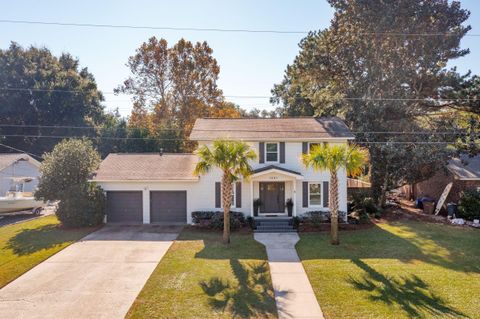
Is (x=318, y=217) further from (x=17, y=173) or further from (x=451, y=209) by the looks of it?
(x=17, y=173)

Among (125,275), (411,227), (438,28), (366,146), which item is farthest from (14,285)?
(438,28)

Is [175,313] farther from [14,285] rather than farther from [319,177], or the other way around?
[319,177]

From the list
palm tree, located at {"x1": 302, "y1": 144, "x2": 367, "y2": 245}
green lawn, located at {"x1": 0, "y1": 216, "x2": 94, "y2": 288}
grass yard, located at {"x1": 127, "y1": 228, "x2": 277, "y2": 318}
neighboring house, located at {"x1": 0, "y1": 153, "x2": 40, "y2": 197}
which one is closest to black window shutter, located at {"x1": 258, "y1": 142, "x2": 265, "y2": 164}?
palm tree, located at {"x1": 302, "y1": 144, "x2": 367, "y2": 245}

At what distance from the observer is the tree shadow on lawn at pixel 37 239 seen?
621 inches

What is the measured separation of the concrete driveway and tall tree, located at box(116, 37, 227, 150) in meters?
20.2

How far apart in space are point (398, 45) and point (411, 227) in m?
13.0

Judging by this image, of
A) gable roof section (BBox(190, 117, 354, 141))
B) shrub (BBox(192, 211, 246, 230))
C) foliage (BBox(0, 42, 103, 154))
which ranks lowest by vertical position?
shrub (BBox(192, 211, 246, 230))

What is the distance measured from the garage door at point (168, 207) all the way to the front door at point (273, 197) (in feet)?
16.4

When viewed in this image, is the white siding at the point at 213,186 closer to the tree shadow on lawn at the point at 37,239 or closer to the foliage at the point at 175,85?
the tree shadow on lawn at the point at 37,239

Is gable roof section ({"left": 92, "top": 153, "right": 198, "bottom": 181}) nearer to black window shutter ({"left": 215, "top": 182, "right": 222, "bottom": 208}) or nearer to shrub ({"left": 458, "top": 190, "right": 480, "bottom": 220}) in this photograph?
black window shutter ({"left": 215, "top": 182, "right": 222, "bottom": 208})

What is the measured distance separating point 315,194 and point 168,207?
930 cm

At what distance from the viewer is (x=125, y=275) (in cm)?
1258

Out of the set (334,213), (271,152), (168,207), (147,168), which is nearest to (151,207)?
(168,207)

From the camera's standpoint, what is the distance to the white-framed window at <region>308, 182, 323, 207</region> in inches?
837
